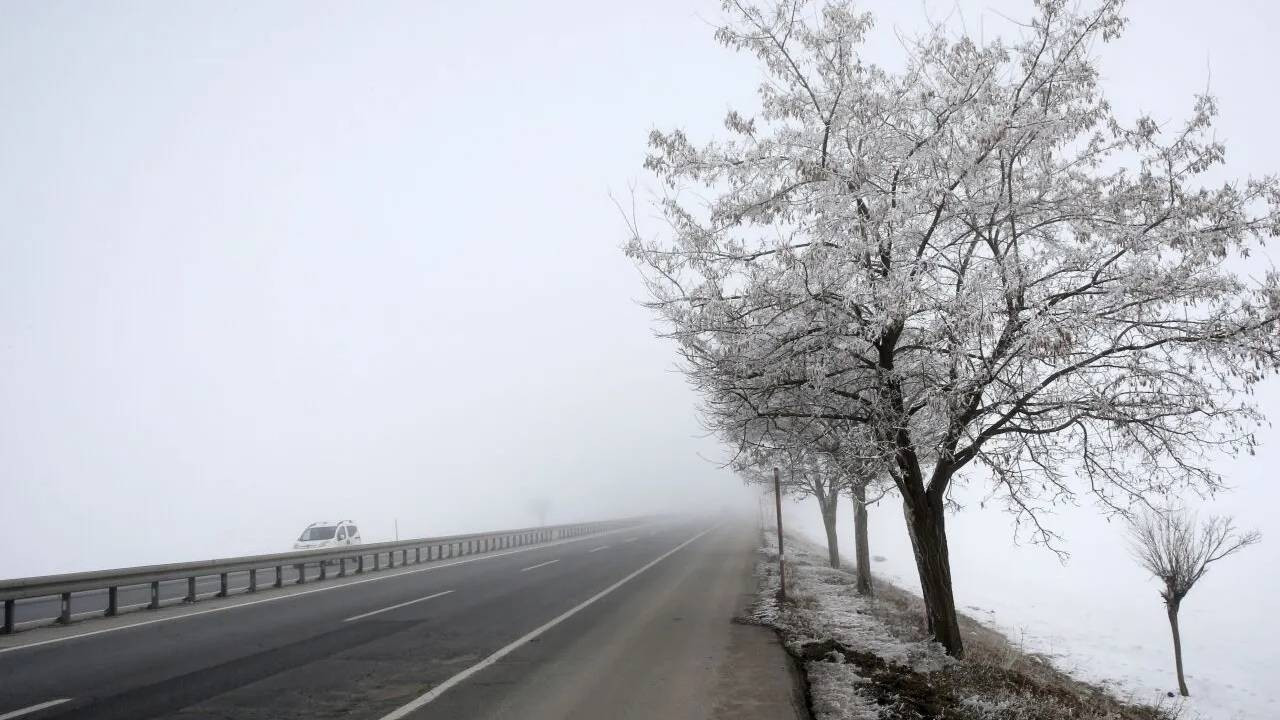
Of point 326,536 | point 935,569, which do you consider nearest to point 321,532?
point 326,536

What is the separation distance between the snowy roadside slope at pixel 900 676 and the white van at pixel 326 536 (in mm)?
17246

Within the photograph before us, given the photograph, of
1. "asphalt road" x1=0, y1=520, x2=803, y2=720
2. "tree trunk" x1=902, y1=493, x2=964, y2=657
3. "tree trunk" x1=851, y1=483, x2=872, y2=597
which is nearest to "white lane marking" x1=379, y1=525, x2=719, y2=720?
"asphalt road" x1=0, y1=520, x2=803, y2=720

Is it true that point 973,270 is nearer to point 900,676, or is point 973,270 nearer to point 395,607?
point 900,676

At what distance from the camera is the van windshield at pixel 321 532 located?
24770mm

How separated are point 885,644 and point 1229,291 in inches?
245

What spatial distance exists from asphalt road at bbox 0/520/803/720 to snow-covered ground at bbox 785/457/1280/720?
14.7ft

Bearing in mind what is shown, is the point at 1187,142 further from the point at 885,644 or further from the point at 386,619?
the point at 386,619

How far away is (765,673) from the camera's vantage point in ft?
27.1

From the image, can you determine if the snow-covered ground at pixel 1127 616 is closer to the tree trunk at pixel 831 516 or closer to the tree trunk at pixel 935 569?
the tree trunk at pixel 935 569

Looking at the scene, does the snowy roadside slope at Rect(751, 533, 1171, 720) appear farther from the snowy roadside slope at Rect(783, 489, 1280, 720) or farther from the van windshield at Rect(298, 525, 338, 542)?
the van windshield at Rect(298, 525, 338, 542)

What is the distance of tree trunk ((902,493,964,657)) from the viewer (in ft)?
31.0

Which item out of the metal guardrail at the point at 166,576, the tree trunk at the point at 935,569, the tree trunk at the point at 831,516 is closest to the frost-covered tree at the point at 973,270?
the tree trunk at the point at 935,569

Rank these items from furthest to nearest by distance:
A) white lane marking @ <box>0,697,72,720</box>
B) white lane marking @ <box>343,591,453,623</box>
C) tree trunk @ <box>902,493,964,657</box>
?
white lane marking @ <box>343,591,453,623</box> → tree trunk @ <box>902,493,964,657</box> → white lane marking @ <box>0,697,72,720</box>

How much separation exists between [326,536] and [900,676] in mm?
22699
